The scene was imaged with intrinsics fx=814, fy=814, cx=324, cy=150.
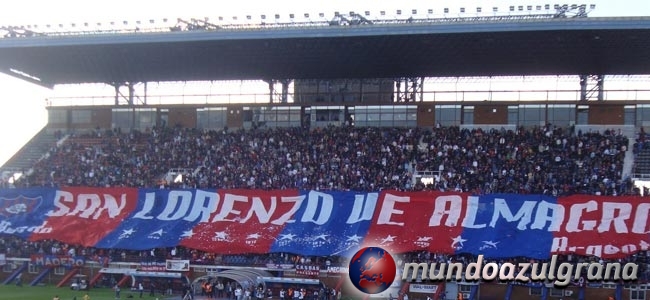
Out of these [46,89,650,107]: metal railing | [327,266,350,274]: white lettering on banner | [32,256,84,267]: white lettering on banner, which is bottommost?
[32,256,84,267]: white lettering on banner

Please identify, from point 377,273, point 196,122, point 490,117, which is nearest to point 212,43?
point 196,122

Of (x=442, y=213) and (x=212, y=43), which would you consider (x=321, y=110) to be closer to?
(x=212, y=43)

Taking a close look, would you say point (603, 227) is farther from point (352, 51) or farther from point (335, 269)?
point (352, 51)

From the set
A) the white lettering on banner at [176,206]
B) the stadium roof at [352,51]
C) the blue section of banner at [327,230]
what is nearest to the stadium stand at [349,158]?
the stadium roof at [352,51]

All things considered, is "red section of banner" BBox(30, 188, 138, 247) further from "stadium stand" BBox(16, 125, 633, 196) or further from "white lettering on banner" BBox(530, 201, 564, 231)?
"white lettering on banner" BBox(530, 201, 564, 231)

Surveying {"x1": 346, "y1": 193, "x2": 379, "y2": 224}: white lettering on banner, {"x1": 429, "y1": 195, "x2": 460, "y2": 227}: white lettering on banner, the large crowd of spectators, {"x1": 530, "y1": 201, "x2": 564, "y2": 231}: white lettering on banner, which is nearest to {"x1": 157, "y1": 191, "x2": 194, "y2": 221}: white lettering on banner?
the large crowd of spectators

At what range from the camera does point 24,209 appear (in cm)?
4734

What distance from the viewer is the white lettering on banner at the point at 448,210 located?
136 ft

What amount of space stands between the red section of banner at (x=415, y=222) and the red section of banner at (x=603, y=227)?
16.9ft

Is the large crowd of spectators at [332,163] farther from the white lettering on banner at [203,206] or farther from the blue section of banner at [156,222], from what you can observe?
→ the white lettering on banner at [203,206]

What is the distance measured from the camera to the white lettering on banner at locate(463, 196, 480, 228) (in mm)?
41000

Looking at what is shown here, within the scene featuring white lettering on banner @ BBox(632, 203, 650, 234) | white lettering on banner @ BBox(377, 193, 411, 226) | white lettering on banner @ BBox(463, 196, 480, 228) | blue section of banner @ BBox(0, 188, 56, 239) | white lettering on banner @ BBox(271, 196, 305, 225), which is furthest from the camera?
blue section of banner @ BBox(0, 188, 56, 239)

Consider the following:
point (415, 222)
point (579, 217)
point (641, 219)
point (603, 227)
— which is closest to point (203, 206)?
point (415, 222)

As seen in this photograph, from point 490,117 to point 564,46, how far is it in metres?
8.66
